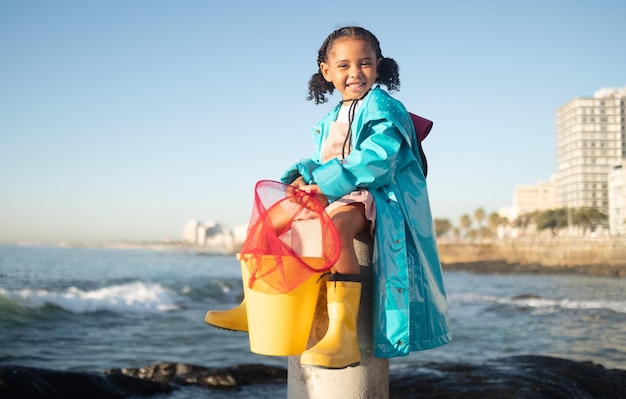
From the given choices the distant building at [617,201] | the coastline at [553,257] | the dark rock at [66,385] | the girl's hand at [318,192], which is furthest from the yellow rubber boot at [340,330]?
the distant building at [617,201]

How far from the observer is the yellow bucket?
222cm

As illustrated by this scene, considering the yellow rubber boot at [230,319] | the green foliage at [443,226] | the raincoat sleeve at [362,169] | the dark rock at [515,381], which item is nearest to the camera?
the raincoat sleeve at [362,169]

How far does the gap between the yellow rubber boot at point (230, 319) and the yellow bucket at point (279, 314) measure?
0.27 m

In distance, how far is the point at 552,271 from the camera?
54469 mm

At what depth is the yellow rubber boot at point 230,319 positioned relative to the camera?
100 inches

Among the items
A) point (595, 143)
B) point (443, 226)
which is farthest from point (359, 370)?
point (595, 143)

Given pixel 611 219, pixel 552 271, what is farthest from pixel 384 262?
pixel 611 219

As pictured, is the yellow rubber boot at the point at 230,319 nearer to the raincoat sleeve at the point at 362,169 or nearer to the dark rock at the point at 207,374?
the raincoat sleeve at the point at 362,169

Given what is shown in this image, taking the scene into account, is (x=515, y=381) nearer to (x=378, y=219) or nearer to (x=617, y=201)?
(x=378, y=219)

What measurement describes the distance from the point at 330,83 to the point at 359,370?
5.24 ft

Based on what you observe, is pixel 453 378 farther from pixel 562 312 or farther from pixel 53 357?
pixel 562 312

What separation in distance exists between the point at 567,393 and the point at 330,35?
466 centimetres

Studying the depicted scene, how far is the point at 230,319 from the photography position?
101 inches

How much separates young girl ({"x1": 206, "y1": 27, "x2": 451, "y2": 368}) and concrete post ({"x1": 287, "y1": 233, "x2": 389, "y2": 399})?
0.07 m
